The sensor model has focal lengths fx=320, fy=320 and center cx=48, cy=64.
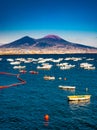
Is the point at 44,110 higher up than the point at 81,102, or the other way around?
the point at 81,102

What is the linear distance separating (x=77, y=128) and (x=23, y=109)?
19.0 metres

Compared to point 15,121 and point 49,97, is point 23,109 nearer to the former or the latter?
point 15,121

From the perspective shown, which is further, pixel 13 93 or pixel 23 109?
pixel 13 93

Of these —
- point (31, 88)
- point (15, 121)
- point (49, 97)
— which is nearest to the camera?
point (15, 121)

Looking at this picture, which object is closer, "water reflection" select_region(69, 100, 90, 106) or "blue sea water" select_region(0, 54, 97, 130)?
"blue sea water" select_region(0, 54, 97, 130)

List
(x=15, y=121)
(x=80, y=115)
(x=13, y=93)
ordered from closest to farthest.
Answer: (x=15, y=121) → (x=80, y=115) → (x=13, y=93)

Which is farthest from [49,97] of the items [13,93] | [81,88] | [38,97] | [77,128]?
[77,128]

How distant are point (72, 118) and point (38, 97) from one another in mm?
25568

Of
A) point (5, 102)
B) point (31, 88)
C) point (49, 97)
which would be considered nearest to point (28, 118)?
point (5, 102)

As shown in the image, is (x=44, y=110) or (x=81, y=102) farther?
(x=81, y=102)

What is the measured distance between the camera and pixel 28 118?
71.1 metres

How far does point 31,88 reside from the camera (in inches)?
4456

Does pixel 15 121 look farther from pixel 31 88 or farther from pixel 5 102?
pixel 31 88

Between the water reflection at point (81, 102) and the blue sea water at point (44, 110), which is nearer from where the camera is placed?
the blue sea water at point (44, 110)
